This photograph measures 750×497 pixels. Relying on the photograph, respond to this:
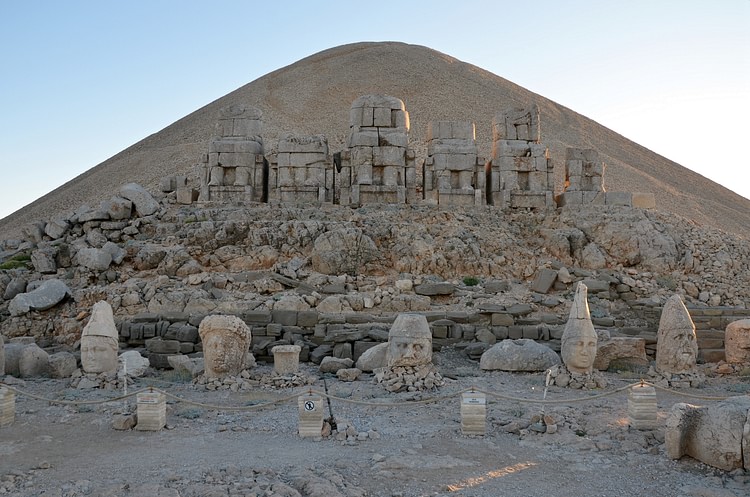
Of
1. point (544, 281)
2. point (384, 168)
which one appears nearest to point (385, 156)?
point (384, 168)

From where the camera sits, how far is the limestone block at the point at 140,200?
16.8 meters

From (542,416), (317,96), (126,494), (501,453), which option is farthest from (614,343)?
(317,96)

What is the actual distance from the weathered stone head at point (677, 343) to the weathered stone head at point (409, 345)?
164 inches

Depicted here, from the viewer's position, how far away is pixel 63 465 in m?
6.67

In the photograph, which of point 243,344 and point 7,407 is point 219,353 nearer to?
point 243,344

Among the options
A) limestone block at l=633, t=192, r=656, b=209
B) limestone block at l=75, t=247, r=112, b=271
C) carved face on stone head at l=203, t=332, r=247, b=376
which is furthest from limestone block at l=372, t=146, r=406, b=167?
carved face on stone head at l=203, t=332, r=247, b=376

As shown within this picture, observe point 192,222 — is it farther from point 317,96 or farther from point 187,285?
point 317,96

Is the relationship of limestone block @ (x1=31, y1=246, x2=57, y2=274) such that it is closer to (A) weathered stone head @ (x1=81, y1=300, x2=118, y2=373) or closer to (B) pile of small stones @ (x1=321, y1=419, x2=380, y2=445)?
(A) weathered stone head @ (x1=81, y1=300, x2=118, y2=373)

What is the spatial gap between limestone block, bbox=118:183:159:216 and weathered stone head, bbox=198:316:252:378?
7.55 metres

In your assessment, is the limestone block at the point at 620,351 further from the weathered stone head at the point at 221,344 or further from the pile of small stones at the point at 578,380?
the weathered stone head at the point at 221,344

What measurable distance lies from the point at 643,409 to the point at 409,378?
3543 mm

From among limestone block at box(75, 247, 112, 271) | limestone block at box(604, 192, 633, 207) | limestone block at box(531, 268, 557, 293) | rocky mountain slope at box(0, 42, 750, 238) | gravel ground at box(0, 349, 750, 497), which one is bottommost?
gravel ground at box(0, 349, 750, 497)

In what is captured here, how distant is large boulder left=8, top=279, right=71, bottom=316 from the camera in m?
13.3

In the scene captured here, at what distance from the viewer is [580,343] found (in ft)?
33.6
